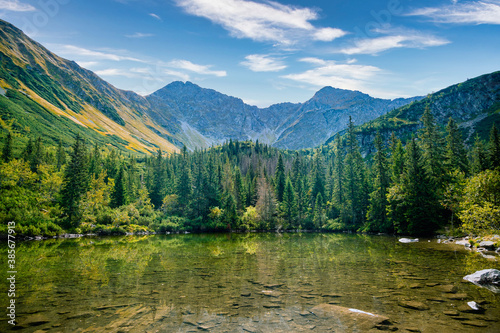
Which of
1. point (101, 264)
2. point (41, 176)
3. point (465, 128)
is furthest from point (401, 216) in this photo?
point (465, 128)

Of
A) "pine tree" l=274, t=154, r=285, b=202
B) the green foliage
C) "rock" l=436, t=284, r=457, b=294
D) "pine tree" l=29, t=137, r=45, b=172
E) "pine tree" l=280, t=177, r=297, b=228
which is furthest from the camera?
"pine tree" l=274, t=154, r=285, b=202

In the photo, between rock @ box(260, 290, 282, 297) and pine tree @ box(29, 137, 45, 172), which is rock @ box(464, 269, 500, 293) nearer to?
rock @ box(260, 290, 282, 297)

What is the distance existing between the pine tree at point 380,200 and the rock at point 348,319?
52.7 metres

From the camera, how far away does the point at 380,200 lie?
6103cm

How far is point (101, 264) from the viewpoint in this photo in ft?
84.5

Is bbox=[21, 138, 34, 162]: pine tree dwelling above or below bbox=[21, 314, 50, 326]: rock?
above

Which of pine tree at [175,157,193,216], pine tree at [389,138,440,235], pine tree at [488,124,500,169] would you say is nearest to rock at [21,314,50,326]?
pine tree at [389,138,440,235]

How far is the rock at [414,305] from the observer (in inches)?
514

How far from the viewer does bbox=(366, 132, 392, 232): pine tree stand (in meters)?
60.8

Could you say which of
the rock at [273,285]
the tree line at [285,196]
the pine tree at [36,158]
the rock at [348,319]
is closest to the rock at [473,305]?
the rock at [348,319]

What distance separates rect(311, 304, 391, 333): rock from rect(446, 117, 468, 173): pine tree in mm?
50843

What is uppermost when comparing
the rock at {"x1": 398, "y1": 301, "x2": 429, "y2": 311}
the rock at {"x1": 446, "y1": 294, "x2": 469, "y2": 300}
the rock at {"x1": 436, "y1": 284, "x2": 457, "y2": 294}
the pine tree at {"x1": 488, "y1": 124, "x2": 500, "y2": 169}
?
the pine tree at {"x1": 488, "y1": 124, "x2": 500, "y2": 169}

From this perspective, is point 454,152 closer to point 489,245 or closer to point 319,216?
point 489,245

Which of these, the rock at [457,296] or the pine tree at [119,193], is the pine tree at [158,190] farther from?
the rock at [457,296]
